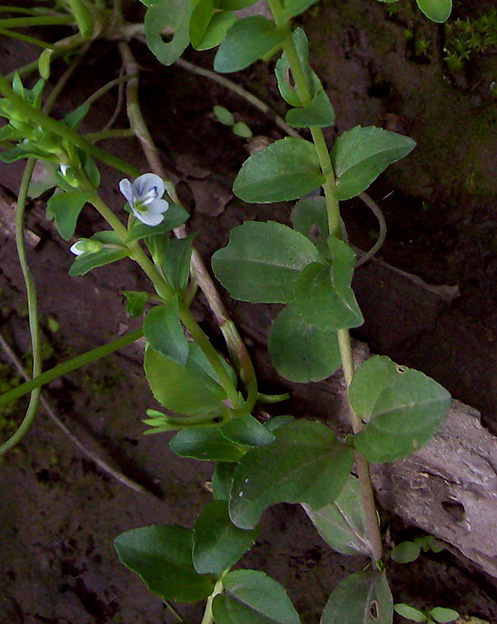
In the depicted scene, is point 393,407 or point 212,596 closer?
point 393,407

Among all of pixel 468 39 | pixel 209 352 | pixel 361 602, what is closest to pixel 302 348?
pixel 209 352

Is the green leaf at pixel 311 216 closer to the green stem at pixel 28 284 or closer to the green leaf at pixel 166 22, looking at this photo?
the green leaf at pixel 166 22

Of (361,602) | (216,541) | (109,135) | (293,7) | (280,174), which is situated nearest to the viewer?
(293,7)

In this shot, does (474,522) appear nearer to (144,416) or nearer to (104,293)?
(144,416)

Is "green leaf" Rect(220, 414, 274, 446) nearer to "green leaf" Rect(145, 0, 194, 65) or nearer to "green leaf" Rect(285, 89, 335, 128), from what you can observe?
"green leaf" Rect(285, 89, 335, 128)

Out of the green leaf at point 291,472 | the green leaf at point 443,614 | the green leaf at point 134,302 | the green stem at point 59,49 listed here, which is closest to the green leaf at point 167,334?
the green leaf at point 134,302

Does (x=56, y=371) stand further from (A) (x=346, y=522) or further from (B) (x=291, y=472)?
(A) (x=346, y=522)

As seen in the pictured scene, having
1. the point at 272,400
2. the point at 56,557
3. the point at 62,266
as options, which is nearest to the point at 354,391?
the point at 272,400
